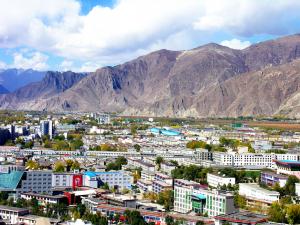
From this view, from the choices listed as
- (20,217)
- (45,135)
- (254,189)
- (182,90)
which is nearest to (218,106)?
(182,90)

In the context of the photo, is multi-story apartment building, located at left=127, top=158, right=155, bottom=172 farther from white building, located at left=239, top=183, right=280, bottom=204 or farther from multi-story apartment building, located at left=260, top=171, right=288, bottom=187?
white building, located at left=239, top=183, right=280, bottom=204

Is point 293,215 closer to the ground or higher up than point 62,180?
closer to the ground

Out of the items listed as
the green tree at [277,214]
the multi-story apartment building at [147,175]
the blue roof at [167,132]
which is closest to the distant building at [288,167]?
the multi-story apartment building at [147,175]

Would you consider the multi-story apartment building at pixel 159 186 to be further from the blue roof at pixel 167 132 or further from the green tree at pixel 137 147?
the blue roof at pixel 167 132

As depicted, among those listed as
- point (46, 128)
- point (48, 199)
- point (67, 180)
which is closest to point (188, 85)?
point (46, 128)

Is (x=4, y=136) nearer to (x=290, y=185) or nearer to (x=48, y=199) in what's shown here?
(x=48, y=199)

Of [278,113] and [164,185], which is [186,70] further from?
[164,185]
